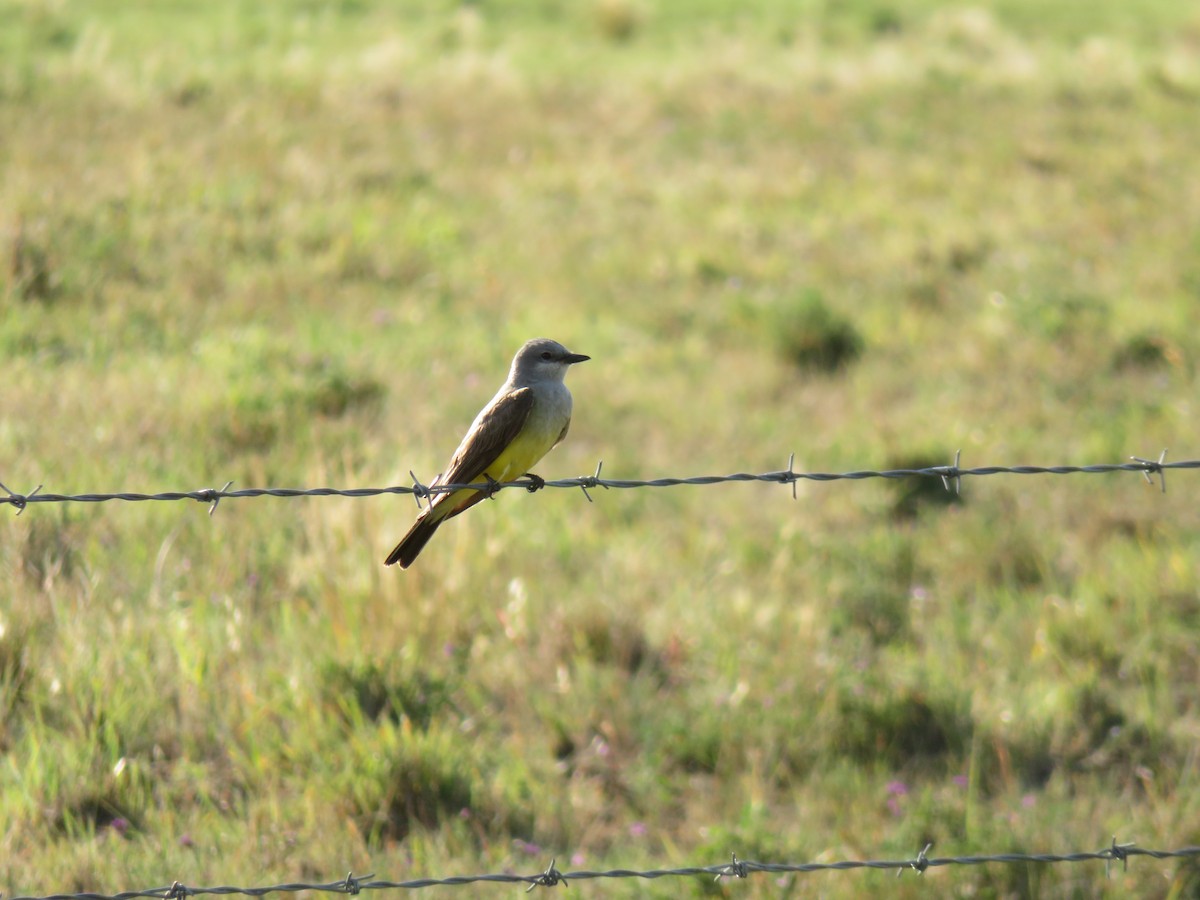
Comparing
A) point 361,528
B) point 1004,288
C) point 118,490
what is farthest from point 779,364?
point 118,490

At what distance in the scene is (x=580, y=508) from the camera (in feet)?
→ 22.9

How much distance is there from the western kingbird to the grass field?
1.14m

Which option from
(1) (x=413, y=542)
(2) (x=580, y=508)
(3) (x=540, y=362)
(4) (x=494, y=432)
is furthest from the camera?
(2) (x=580, y=508)

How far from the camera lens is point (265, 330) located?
8.32 m

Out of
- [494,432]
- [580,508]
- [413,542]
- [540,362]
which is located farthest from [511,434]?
[580,508]

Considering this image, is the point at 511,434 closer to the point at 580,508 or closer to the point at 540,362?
the point at 540,362

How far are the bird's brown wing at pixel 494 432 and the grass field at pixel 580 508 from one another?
1236 mm

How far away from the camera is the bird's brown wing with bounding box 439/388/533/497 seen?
3859mm

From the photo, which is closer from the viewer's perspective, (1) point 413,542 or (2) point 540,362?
(1) point 413,542

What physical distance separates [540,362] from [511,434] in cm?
32

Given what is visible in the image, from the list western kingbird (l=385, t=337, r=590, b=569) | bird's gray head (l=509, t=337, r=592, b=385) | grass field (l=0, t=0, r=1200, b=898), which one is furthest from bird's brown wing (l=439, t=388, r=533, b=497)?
grass field (l=0, t=0, r=1200, b=898)

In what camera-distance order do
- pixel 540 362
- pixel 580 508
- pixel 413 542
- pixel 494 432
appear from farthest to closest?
pixel 580 508
pixel 540 362
pixel 494 432
pixel 413 542

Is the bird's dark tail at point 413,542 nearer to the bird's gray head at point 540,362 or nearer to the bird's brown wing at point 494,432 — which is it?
the bird's brown wing at point 494,432

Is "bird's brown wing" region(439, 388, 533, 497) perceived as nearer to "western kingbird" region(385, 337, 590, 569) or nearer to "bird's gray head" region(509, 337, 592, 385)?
"western kingbird" region(385, 337, 590, 569)
